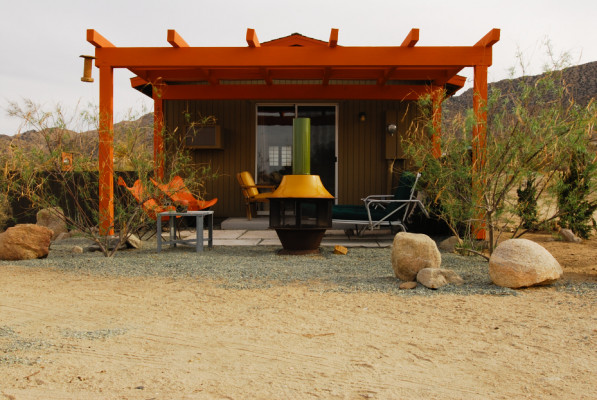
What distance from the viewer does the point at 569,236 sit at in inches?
274

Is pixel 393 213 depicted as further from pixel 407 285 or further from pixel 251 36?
pixel 251 36

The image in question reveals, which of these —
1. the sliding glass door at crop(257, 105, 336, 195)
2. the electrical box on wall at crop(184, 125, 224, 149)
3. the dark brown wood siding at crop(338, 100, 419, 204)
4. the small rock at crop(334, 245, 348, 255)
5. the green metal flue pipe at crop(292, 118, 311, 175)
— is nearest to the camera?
the green metal flue pipe at crop(292, 118, 311, 175)

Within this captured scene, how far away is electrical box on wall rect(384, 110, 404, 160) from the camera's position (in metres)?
8.82

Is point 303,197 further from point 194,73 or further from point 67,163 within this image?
point 194,73

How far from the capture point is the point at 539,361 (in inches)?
94.9

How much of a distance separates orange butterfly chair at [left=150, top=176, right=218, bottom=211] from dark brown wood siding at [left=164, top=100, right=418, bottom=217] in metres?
2.71

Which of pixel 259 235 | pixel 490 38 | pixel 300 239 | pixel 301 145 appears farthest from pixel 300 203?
pixel 490 38

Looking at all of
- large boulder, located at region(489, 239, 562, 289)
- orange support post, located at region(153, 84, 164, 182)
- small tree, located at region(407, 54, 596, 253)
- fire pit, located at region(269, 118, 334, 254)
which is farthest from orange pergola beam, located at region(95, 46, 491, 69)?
large boulder, located at region(489, 239, 562, 289)

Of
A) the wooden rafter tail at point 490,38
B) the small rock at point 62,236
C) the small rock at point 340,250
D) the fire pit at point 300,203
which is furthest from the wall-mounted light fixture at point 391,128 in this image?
the small rock at point 62,236

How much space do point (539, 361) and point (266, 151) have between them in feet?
23.7

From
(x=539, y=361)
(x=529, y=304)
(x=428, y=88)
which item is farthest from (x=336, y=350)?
(x=428, y=88)

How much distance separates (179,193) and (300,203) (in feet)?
5.03

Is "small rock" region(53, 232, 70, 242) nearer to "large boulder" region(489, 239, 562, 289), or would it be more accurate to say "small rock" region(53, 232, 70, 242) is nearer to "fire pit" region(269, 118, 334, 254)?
"fire pit" region(269, 118, 334, 254)

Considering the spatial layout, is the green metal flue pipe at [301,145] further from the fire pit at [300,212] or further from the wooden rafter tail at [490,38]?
the wooden rafter tail at [490,38]
